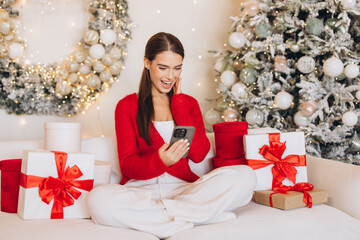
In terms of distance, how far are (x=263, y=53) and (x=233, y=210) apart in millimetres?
1543

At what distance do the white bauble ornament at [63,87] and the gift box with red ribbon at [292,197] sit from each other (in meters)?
1.59

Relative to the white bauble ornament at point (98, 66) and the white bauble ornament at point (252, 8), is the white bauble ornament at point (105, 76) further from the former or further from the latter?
the white bauble ornament at point (252, 8)

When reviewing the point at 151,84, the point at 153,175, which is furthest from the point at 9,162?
the point at 151,84

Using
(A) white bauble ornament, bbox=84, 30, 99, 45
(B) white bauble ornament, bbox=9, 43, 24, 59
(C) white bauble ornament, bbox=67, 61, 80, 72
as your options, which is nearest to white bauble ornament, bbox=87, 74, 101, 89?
(C) white bauble ornament, bbox=67, 61, 80, 72

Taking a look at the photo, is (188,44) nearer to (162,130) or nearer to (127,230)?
(162,130)

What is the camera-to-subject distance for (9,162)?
175 cm

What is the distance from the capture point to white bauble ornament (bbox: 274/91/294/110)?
2.71 m

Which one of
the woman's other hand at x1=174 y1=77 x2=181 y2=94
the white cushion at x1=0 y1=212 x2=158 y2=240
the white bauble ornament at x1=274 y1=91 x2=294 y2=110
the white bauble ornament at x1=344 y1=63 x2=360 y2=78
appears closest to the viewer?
the white cushion at x1=0 y1=212 x2=158 y2=240

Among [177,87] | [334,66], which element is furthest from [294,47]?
[177,87]

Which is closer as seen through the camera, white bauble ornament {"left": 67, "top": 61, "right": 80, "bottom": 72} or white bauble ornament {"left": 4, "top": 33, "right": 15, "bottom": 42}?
white bauble ornament {"left": 4, "top": 33, "right": 15, "bottom": 42}

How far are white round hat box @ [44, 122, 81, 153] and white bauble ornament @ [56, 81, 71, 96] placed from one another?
903 mm

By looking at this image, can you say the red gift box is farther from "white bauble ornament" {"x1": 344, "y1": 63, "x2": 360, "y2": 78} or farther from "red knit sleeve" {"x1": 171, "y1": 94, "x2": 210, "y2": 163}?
"white bauble ornament" {"x1": 344, "y1": 63, "x2": 360, "y2": 78}

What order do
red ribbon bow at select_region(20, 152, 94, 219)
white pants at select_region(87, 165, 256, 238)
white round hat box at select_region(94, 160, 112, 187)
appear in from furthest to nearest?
white round hat box at select_region(94, 160, 112, 187) < red ribbon bow at select_region(20, 152, 94, 219) < white pants at select_region(87, 165, 256, 238)

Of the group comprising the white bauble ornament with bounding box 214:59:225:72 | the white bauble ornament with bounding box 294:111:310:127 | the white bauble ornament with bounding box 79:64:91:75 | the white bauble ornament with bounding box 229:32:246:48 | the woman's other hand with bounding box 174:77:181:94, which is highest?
the white bauble ornament with bounding box 229:32:246:48
